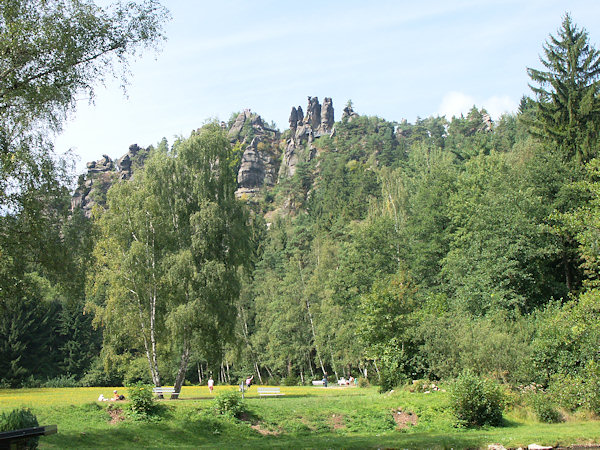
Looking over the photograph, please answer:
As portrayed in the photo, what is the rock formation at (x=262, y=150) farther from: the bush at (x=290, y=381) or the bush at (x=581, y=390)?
the bush at (x=581, y=390)

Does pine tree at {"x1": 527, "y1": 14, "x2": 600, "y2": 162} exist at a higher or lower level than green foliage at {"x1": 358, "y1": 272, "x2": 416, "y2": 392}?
higher

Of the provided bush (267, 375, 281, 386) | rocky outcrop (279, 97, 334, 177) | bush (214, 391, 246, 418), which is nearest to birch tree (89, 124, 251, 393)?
bush (214, 391, 246, 418)

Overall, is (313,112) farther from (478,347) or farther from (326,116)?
(478,347)

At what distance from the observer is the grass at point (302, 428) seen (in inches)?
614

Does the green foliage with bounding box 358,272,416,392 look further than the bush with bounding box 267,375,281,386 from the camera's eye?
No

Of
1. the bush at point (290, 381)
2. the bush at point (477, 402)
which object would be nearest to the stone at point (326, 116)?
the bush at point (290, 381)

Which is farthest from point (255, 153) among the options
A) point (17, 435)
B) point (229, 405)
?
point (17, 435)

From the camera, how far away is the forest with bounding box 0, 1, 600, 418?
13.9 metres

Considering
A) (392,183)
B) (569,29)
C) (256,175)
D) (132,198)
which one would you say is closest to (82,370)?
(132,198)

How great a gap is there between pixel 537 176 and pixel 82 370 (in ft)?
174

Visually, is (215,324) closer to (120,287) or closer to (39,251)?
(120,287)

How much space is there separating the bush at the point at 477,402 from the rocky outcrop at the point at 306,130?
13625 centimetres

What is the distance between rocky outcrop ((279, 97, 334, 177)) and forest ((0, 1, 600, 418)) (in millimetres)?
96941

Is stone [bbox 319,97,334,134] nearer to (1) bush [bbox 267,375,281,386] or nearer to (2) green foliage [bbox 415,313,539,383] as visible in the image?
(1) bush [bbox 267,375,281,386]
